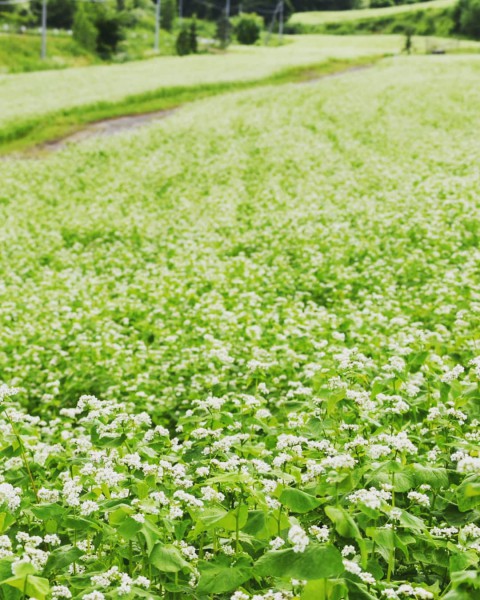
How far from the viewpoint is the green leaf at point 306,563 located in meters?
2.86

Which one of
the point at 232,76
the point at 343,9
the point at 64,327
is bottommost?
the point at 64,327

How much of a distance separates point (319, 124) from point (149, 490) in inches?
1249

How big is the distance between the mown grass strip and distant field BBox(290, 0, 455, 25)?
84966mm

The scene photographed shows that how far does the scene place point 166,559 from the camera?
134 inches

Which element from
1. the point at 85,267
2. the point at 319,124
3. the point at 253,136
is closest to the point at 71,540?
the point at 85,267

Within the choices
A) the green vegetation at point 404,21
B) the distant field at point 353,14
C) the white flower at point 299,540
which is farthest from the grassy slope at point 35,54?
the distant field at point 353,14

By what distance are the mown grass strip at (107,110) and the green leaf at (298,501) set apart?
3148 cm

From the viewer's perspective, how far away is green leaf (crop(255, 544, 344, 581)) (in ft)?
Answer: 9.37

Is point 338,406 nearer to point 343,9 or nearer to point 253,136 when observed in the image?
point 253,136

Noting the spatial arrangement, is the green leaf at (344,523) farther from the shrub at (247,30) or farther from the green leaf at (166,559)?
the shrub at (247,30)

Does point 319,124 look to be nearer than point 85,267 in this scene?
No

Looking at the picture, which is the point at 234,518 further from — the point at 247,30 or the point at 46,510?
the point at 247,30

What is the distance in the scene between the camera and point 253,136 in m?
31.8

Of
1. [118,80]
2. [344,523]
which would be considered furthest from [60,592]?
[118,80]
